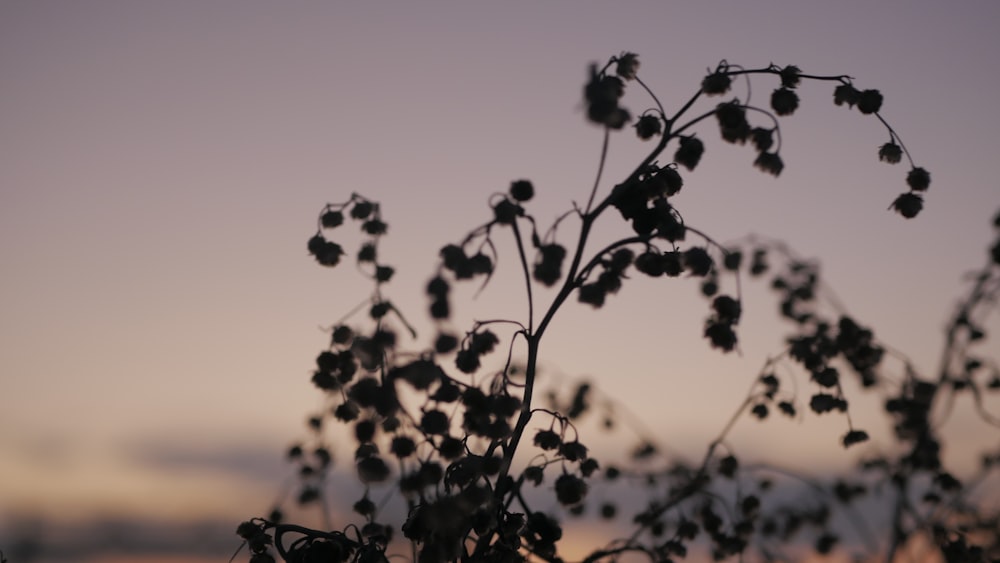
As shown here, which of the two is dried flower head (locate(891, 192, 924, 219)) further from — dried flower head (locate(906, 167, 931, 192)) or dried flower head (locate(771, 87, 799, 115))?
dried flower head (locate(771, 87, 799, 115))

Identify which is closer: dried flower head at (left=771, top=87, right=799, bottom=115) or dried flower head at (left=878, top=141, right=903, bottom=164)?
dried flower head at (left=771, top=87, right=799, bottom=115)

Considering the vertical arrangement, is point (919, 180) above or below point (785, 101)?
below

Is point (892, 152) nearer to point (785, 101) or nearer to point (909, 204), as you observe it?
point (909, 204)

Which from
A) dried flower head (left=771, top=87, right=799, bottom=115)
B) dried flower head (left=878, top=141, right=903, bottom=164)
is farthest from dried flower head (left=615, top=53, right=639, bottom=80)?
dried flower head (left=878, top=141, right=903, bottom=164)

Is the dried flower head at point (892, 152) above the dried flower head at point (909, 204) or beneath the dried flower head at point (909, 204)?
above

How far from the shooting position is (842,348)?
4613 mm

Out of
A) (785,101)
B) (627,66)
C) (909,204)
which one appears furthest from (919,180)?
(627,66)

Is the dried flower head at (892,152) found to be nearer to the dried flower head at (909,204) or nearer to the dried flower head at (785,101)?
the dried flower head at (909,204)

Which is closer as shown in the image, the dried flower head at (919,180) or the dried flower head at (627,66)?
the dried flower head at (627,66)

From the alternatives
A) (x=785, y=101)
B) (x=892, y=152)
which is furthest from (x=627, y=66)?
(x=892, y=152)

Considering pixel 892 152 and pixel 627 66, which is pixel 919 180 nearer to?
pixel 892 152

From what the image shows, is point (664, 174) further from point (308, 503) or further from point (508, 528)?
point (308, 503)

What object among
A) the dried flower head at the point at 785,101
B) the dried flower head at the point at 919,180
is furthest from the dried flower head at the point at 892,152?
the dried flower head at the point at 785,101

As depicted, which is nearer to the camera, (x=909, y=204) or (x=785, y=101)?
(x=785, y=101)
